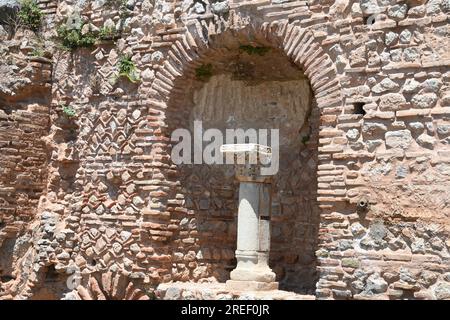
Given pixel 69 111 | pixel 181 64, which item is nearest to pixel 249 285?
pixel 181 64

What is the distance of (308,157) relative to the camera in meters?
8.87

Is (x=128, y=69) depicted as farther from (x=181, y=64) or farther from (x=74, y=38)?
(x=74, y=38)

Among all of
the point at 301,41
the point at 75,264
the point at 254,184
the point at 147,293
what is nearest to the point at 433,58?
the point at 301,41

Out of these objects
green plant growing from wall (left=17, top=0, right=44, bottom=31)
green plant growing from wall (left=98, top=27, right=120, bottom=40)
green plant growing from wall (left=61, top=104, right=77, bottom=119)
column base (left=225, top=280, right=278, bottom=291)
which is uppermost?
green plant growing from wall (left=17, top=0, right=44, bottom=31)

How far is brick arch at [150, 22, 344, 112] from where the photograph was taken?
276 inches

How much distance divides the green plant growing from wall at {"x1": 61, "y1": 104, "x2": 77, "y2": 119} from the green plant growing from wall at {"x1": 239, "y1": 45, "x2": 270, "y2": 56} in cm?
267

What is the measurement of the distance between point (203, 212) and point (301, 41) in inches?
106

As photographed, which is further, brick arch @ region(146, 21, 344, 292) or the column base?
brick arch @ region(146, 21, 344, 292)

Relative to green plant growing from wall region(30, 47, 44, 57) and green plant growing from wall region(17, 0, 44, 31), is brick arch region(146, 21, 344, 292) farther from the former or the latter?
green plant growing from wall region(17, 0, 44, 31)

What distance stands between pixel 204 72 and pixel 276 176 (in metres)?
1.81

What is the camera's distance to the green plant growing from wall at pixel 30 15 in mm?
9562

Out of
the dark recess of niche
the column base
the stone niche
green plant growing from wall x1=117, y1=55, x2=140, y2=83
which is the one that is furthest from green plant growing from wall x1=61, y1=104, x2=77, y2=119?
the dark recess of niche

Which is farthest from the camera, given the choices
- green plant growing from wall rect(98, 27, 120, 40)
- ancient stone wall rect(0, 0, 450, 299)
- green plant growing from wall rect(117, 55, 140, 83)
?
green plant growing from wall rect(98, 27, 120, 40)

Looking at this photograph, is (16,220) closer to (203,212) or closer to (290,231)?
(203,212)
